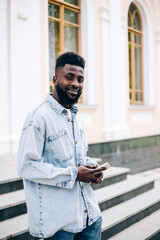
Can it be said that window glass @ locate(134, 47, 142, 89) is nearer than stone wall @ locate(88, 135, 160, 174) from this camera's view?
No

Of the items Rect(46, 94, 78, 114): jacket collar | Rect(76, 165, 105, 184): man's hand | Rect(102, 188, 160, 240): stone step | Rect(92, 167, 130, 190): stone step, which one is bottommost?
Rect(102, 188, 160, 240): stone step

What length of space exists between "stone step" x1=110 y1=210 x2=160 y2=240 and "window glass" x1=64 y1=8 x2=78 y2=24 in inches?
197

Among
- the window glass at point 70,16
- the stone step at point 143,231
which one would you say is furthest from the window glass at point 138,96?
the stone step at point 143,231

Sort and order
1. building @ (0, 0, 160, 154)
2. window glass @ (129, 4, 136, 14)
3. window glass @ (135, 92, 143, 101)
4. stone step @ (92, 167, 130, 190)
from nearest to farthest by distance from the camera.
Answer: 1. stone step @ (92, 167, 130, 190)
2. building @ (0, 0, 160, 154)
3. window glass @ (129, 4, 136, 14)
4. window glass @ (135, 92, 143, 101)

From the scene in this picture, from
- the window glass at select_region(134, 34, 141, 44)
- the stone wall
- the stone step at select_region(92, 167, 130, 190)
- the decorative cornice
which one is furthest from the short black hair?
the window glass at select_region(134, 34, 141, 44)

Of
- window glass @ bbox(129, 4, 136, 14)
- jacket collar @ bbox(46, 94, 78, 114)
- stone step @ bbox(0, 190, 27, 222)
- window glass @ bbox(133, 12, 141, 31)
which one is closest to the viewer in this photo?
jacket collar @ bbox(46, 94, 78, 114)

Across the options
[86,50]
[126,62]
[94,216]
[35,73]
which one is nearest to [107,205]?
[94,216]

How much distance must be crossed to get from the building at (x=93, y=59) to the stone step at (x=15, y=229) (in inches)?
98.7

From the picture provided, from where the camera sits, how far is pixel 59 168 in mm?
1562

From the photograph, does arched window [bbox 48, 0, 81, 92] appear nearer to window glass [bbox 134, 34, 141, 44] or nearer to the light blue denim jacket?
window glass [bbox 134, 34, 141, 44]

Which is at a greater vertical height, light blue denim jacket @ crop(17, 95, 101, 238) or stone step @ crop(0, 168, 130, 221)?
light blue denim jacket @ crop(17, 95, 101, 238)

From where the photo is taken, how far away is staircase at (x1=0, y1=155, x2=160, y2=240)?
2936mm

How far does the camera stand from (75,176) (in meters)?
1.57

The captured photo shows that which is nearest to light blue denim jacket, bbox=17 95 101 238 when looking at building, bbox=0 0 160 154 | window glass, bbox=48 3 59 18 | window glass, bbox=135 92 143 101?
→ building, bbox=0 0 160 154
